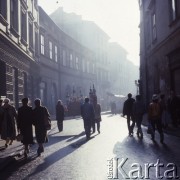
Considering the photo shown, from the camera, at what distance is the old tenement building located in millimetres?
15750

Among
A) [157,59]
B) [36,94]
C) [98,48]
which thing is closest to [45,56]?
[36,94]

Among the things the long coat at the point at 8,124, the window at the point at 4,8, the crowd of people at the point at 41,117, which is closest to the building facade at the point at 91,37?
the crowd of people at the point at 41,117

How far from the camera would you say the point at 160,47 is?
65.7 feet

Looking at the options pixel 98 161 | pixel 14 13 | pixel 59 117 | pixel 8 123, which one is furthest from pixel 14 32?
pixel 98 161

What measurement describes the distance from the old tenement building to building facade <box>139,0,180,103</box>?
7967mm

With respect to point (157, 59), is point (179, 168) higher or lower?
lower

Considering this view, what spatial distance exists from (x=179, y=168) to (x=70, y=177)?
7.24 ft

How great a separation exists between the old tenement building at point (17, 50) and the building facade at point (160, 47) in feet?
26.1

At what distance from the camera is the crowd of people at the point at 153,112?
37.4 feet

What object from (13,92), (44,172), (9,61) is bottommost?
(44,172)

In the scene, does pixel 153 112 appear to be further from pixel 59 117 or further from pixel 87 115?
pixel 59 117

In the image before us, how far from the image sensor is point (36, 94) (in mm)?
25484

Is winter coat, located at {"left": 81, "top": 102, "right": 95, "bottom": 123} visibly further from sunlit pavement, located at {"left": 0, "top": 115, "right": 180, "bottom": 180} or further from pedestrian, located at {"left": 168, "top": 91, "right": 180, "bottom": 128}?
pedestrian, located at {"left": 168, "top": 91, "right": 180, "bottom": 128}

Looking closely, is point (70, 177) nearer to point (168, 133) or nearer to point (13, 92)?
point (168, 133)
